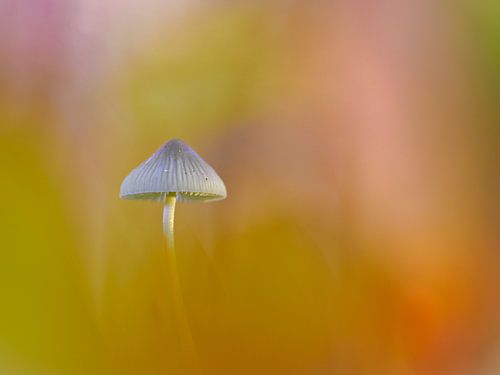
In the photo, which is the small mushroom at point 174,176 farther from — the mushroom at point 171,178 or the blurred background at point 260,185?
the blurred background at point 260,185

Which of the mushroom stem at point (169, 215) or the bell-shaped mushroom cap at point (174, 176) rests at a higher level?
the bell-shaped mushroom cap at point (174, 176)

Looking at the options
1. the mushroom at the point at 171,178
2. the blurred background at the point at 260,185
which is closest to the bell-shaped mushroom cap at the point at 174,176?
the mushroom at the point at 171,178

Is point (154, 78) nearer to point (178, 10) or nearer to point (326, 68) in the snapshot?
point (178, 10)

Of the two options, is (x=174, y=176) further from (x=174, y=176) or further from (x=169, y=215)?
(x=169, y=215)

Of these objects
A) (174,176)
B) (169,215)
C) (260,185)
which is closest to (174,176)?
(174,176)

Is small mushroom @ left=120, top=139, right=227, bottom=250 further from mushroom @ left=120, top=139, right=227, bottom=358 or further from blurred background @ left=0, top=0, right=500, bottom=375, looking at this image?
blurred background @ left=0, top=0, right=500, bottom=375

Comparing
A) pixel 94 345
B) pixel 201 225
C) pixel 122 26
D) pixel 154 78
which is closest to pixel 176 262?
pixel 201 225

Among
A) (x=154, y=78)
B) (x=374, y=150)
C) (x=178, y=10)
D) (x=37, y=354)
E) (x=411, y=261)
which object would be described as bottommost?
(x=37, y=354)
